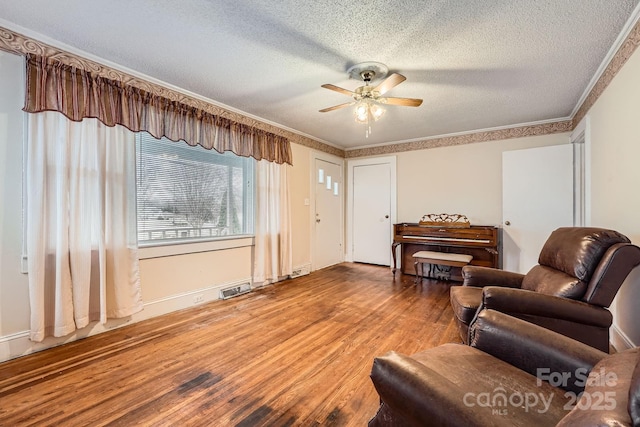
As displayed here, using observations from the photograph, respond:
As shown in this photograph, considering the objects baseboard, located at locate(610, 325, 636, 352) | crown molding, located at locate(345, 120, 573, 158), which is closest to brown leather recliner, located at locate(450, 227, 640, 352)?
baseboard, located at locate(610, 325, 636, 352)

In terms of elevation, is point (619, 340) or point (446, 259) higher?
point (446, 259)

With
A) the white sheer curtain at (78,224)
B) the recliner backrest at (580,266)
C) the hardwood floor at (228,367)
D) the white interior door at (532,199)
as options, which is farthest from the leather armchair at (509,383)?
the white interior door at (532,199)

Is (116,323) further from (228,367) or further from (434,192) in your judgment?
(434,192)

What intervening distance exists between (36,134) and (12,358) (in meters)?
1.60

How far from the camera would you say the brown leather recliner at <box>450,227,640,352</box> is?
158cm

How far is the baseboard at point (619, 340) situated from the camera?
202 cm

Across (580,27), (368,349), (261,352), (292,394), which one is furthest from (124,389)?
(580,27)

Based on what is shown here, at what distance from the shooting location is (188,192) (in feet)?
10.3

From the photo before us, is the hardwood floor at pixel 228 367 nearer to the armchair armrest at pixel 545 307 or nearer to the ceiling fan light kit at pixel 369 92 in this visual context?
the armchair armrest at pixel 545 307

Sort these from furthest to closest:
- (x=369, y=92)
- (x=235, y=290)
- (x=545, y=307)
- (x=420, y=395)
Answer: (x=235, y=290), (x=369, y=92), (x=545, y=307), (x=420, y=395)

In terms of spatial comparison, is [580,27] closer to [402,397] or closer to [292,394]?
[402,397]

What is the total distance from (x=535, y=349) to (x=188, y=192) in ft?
10.5

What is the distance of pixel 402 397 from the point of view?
809mm

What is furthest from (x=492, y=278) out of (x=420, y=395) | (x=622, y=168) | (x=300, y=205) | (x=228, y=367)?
(x=300, y=205)
